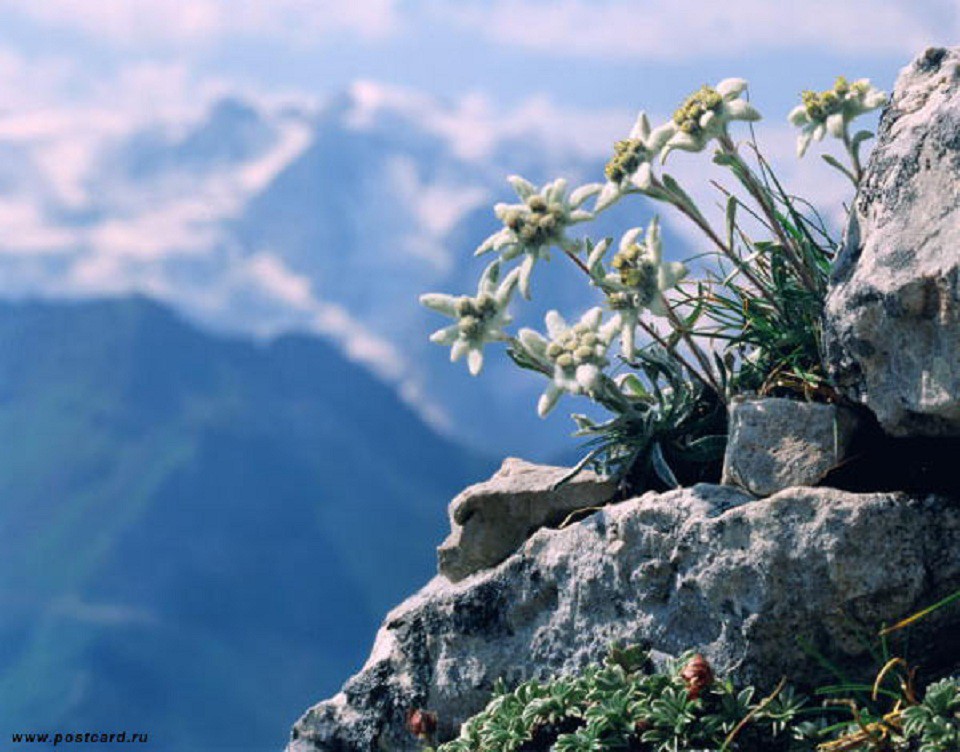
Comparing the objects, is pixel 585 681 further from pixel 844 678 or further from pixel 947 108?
pixel 947 108

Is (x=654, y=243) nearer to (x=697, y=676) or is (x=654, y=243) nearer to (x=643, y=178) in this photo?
(x=643, y=178)

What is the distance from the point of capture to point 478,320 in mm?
6031

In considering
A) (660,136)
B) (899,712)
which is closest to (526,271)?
(660,136)

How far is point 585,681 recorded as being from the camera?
5730mm

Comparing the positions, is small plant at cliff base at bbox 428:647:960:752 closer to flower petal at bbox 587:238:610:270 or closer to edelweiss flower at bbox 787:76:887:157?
flower petal at bbox 587:238:610:270

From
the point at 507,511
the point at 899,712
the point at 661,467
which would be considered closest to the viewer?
the point at 899,712

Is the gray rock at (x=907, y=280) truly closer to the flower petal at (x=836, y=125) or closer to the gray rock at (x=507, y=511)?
the flower petal at (x=836, y=125)

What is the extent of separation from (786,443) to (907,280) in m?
0.85

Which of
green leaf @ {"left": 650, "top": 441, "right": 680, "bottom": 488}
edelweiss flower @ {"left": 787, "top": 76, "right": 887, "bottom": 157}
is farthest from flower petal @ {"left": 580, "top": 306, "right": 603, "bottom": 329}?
edelweiss flower @ {"left": 787, "top": 76, "right": 887, "bottom": 157}

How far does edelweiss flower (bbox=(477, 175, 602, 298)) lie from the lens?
589 centimetres

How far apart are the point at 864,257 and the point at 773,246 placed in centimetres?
85

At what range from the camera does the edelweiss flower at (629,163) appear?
5.96 meters

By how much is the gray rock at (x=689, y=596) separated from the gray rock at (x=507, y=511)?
0.11 m

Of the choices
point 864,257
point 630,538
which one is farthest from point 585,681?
point 864,257
